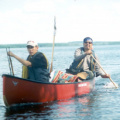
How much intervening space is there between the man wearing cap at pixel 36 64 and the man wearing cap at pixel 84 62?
8.59 ft

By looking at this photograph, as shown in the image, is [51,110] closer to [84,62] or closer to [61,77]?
[61,77]

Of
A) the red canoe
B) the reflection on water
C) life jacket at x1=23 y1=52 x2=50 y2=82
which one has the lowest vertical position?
the reflection on water

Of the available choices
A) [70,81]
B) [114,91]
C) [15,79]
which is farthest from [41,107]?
[114,91]

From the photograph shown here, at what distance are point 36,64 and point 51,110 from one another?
1585 mm

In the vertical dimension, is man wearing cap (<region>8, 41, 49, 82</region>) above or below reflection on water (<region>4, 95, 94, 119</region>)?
above

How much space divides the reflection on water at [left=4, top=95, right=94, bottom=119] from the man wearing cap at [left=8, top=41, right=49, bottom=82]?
0.95 metres

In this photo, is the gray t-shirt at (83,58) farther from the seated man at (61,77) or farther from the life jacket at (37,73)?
the life jacket at (37,73)

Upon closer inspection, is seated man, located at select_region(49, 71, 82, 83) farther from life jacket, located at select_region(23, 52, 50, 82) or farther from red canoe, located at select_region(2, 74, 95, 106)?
life jacket, located at select_region(23, 52, 50, 82)

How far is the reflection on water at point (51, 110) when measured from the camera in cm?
1063

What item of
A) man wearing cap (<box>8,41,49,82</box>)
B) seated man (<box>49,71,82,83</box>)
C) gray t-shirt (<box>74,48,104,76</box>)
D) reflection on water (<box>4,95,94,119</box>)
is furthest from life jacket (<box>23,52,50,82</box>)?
gray t-shirt (<box>74,48,104,76</box>)

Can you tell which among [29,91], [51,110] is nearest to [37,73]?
[29,91]

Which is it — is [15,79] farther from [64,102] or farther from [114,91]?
[114,91]

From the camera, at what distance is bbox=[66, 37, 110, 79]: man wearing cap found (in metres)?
13.9

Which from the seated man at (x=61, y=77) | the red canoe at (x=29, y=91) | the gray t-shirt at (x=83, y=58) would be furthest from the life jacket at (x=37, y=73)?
the gray t-shirt at (x=83, y=58)
